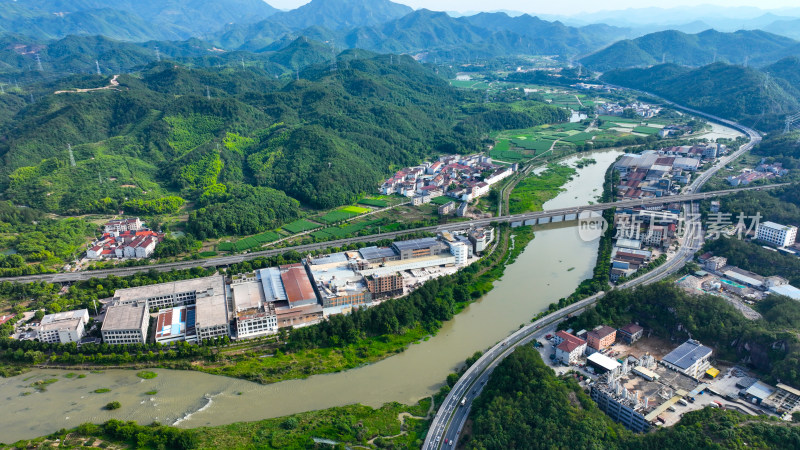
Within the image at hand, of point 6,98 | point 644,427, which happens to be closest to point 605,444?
point 644,427

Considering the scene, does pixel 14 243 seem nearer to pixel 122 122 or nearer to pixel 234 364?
pixel 234 364

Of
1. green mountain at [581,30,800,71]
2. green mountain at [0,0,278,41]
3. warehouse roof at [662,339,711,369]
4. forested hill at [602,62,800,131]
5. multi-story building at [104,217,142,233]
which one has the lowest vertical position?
warehouse roof at [662,339,711,369]

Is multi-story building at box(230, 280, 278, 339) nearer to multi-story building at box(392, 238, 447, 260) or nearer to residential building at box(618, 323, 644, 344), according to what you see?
multi-story building at box(392, 238, 447, 260)

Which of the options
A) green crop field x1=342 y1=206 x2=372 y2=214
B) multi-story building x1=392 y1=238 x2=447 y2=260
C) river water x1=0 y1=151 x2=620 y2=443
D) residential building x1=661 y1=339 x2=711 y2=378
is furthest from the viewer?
green crop field x1=342 y1=206 x2=372 y2=214

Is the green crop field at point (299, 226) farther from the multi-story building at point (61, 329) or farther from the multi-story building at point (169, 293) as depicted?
the multi-story building at point (61, 329)

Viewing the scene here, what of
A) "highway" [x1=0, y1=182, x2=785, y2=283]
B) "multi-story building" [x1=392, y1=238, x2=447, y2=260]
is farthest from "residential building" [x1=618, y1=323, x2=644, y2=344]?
"highway" [x1=0, y1=182, x2=785, y2=283]

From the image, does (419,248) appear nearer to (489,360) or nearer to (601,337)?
(489,360)

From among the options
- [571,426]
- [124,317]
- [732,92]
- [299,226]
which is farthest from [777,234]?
[732,92]

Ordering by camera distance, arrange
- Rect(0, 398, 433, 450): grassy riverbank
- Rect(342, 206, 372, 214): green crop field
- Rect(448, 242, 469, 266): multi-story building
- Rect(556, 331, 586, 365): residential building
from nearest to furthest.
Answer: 1. Rect(0, 398, 433, 450): grassy riverbank
2. Rect(556, 331, 586, 365): residential building
3. Rect(448, 242, 469, 266): multi-story building
4. Rect(342, 206, 372, 214): green crop field
